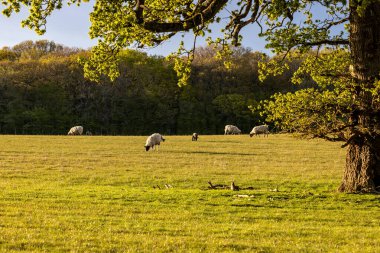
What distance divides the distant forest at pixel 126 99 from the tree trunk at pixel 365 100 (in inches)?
3375

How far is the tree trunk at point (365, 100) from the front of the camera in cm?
1716

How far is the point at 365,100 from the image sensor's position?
55.7 feet

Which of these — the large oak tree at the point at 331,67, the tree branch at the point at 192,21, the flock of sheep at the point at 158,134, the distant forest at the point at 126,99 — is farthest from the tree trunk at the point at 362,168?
the distant forest at the point at 126,99

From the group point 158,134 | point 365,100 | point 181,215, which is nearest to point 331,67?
point 365,100

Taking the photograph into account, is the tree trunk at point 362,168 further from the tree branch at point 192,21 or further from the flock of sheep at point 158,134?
the flock of sheep at point 158,134

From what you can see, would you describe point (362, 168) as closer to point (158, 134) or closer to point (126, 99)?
point (158, 134)

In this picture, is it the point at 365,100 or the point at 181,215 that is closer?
the point at 181,215

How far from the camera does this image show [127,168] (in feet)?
99.1

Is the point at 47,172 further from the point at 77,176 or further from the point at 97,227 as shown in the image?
the point at 97,227

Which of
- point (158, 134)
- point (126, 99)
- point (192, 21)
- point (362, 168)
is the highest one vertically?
point (126, 99)

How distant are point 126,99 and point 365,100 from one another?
3819 inches

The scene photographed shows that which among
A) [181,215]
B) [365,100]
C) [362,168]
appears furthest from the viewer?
[362,168]

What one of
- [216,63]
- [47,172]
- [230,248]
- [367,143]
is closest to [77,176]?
[47,172]

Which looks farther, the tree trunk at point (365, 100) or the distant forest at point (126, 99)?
the distant forest at point (126, 99)
